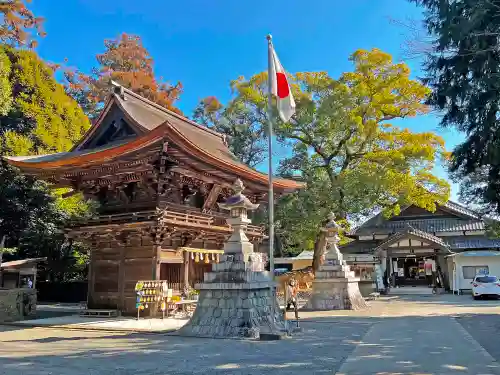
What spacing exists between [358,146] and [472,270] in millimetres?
10973

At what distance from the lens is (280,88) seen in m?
11.8

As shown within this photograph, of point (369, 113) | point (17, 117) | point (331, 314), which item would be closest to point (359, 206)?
point (369, 113)

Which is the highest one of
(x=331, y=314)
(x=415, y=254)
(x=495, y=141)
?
(x=495, y=141)

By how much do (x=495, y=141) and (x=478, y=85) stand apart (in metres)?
1.37

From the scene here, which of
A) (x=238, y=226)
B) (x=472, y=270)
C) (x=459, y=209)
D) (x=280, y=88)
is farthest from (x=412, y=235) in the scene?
(x=238, y=226)

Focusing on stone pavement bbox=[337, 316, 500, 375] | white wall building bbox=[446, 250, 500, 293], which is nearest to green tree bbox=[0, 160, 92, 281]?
stone pavement bbox=[337, 316, 500, 375]

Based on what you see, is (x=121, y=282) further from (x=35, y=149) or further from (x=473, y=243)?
(x=473, y=243)

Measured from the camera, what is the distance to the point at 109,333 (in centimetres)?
1152

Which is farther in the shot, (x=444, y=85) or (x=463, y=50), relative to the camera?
(x=444, y=85)

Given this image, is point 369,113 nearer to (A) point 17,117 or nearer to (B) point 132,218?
(B) point 132,218

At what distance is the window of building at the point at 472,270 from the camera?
90.4 ft

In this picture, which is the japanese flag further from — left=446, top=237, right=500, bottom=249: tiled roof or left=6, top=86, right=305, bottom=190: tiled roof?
left=446, top=237, right=500, bottom=249: tiled roof

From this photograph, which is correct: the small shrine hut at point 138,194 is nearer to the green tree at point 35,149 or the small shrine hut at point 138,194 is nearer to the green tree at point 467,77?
the green tree at point 35,149

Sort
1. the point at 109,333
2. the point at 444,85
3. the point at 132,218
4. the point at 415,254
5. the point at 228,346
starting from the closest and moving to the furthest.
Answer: the point at 228,346, the point at 444,85, the point at 109,333, the point at 132,218, the point at 415,254
